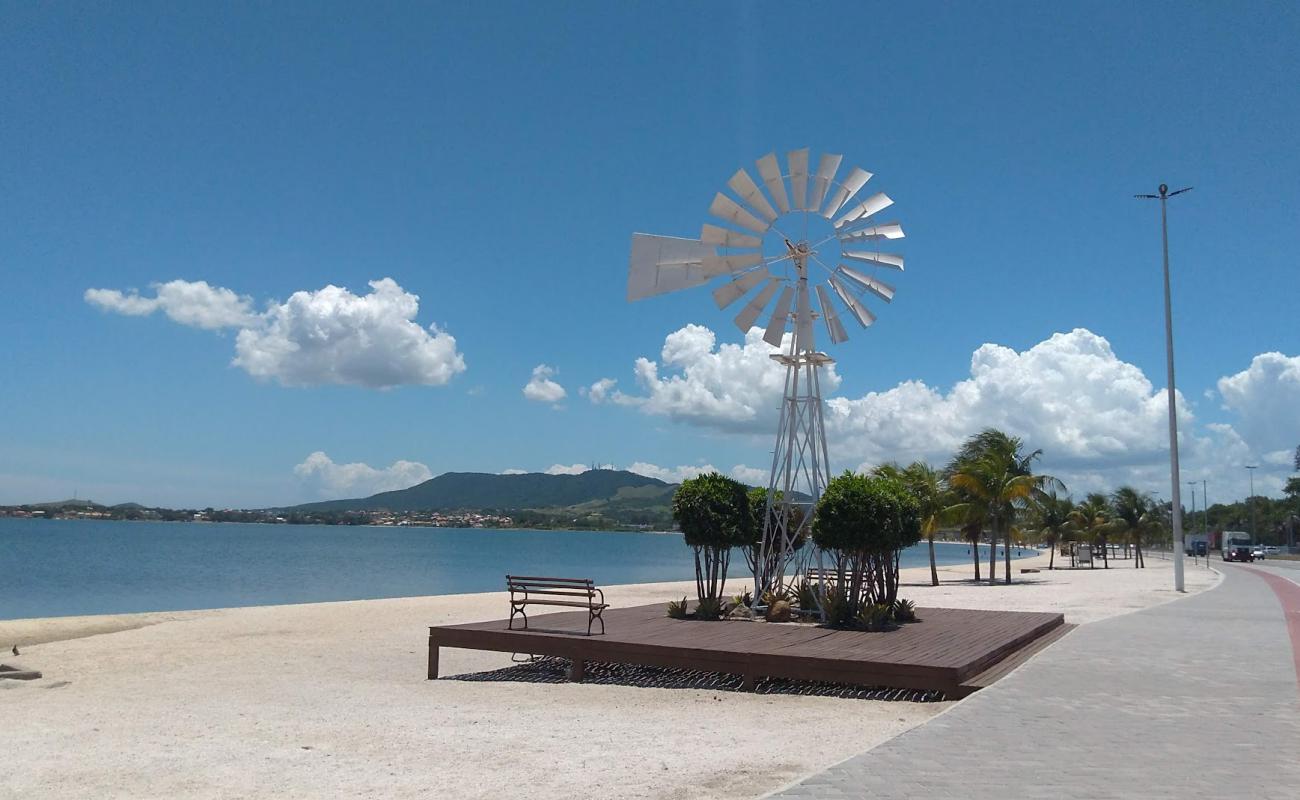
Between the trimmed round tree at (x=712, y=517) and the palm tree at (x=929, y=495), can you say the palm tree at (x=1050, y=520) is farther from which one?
the trimmed round tree at (x=712, y=517)

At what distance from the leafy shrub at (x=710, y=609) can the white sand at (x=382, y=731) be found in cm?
351

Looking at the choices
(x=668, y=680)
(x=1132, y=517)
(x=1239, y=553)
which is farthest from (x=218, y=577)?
(x=1239, y=553)

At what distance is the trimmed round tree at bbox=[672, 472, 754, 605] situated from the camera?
1666 cm

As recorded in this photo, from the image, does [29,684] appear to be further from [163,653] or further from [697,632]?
[697,632]

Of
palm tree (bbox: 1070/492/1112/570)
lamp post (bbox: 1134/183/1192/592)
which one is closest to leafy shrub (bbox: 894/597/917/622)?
lamp post (bbox: 1134/183/1192/592)

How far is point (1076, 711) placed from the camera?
915cm

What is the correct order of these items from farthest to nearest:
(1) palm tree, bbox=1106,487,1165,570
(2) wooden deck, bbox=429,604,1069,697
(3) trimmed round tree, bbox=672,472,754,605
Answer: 1. (1) palm tree, bbox=1106,487,1165,570
2. (3) trimmed round tree, bbox=672,472,754,605
3. (2) wooden deck, bbox=429,604,1069,697

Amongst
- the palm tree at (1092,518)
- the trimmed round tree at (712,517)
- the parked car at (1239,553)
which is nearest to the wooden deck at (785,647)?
the trimmed round tree at (712,517)

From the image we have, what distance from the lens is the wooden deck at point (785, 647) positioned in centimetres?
1133

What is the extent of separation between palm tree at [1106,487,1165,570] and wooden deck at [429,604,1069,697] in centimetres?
5957

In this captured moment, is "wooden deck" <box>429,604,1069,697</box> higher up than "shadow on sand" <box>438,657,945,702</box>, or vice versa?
"wooden deck" <box>429,604,1069,697</box>

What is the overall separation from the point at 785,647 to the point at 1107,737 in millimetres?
5110

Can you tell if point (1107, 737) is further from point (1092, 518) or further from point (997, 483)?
point (1092, 518)

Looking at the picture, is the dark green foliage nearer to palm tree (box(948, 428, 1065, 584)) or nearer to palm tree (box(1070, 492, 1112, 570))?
palm tree (box(948, 428, 1065, 584))
